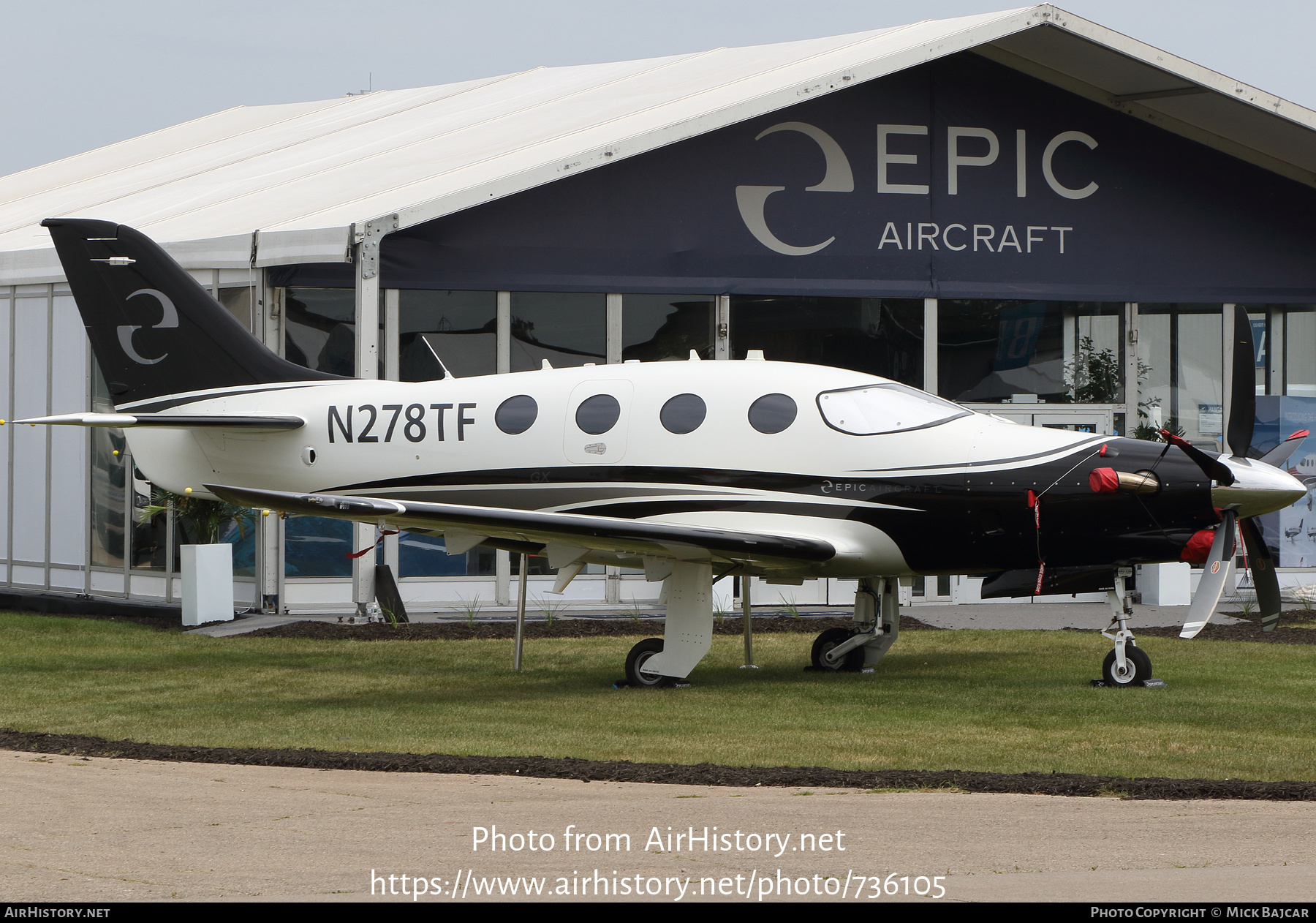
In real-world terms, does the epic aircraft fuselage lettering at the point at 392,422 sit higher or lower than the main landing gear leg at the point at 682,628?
higher

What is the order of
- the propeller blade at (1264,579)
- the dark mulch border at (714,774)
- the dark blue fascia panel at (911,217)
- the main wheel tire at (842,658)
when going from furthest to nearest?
the dark blue fascia panel at (911,217), the main wheel tire at (842,658), the propeller blade at (1264,579), the dark mulch border at (714,774)

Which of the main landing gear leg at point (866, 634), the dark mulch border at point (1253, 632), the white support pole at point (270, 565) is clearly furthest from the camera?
the white support pole at point (270, 565)

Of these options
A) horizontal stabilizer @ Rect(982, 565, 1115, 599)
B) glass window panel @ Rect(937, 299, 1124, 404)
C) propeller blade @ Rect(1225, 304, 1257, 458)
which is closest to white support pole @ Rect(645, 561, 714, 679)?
horizontal stabilizer @ Rect(982, 565, 1115, 599)

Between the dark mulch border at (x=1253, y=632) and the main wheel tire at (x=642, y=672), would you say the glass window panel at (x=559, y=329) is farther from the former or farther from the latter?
the dark mulch border at (x=1253, y=632)

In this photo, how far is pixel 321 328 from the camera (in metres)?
17.6

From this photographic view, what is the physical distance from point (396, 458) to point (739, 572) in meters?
3.27

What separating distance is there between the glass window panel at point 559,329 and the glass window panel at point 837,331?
1.76 m

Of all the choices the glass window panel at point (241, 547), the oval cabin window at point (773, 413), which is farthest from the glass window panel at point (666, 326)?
the oval cabin window at point (773, 413)

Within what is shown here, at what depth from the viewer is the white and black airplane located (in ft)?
36.2

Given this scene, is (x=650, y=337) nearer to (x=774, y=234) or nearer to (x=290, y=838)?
(x=774, y=234)

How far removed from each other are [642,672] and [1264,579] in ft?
16.7

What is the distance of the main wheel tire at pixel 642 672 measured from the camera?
12102 millimetres

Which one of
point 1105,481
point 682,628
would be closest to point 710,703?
point 682,628

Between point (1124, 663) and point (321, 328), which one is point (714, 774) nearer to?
point (1124, 663)
